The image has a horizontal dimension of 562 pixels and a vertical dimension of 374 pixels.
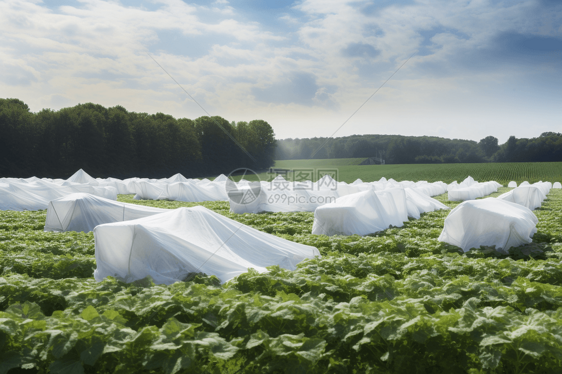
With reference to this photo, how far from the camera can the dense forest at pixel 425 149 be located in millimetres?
102500

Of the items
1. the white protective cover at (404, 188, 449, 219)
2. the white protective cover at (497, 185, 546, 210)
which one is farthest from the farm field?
the white protective cover at (497, 185, 546, 210)

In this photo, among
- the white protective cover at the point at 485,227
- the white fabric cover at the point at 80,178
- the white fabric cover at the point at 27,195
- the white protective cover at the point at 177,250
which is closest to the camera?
the white protective cover at the point at 177,250

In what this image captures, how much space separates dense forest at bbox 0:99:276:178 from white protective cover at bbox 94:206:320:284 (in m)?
46.9

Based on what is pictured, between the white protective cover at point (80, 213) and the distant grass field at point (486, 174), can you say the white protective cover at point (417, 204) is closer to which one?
the white protective cover at point (80, 213)

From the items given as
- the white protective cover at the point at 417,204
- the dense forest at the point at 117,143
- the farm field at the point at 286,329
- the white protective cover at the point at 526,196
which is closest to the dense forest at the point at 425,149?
the dense forest at the point at 117,143

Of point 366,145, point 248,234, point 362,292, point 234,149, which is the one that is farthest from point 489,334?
point 366,145

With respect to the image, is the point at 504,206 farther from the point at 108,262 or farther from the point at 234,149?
the point at 234,149

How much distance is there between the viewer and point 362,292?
5.91 meters

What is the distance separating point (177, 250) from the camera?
7.47m

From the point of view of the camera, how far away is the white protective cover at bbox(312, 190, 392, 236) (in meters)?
13.4

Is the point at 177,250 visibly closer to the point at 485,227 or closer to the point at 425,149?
the point at 485,227

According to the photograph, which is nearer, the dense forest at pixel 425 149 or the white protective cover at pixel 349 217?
the white protective cover at pixel 349 217

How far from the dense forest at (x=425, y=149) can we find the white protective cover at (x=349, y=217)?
246 feet

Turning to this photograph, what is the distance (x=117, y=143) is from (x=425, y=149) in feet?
306
